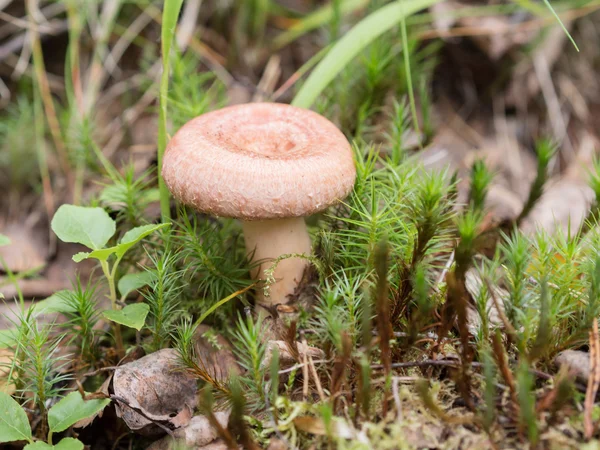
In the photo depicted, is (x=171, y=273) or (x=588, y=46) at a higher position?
(x=588, y=46)

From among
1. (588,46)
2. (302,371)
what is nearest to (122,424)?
(302,371)

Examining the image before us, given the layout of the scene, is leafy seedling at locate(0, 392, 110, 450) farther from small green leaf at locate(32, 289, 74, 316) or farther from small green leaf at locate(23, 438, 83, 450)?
small green leaf at locate(32, 289, 74, 316)

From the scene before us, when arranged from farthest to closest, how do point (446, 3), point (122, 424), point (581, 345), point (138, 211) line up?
point (446, 3) < point (138, 211) < point (122, 424) < point (581, 345)

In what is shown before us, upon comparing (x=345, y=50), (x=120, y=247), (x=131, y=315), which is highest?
(x=345, y=50)

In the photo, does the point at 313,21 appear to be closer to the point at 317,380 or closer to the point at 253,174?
the point at 253,174

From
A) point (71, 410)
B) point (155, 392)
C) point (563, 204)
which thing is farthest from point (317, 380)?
point (563, 204)

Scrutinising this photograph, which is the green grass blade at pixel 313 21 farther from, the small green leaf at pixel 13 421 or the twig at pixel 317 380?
the small green leaf at pixel 13 421

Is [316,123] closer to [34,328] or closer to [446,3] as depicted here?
[34,328]

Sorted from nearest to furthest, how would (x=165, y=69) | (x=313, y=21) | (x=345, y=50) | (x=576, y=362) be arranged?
(x=576, y=362) < (x=165, y=69) < (x=345, y=50) < (x=313, y=21)
